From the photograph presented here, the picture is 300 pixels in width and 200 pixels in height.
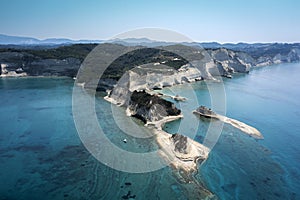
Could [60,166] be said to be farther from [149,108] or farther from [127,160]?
[149,108]

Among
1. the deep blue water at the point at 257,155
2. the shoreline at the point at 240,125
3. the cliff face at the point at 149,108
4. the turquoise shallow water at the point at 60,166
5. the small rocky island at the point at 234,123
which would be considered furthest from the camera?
the cliff face at the point at 149,108

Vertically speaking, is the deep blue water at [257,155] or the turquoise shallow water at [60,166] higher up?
the turquoise shallow water at [60,166]

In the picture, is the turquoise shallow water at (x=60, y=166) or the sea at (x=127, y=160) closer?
the turquoise shallow water at (x=60, y=166)

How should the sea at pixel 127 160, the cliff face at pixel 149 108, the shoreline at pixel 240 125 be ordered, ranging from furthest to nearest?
the cliff face at pixel 149 108
the shoreline at pixel 240 125
the sea at pixel 127 160

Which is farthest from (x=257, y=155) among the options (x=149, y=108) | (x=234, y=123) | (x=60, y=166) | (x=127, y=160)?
(x=60, y=166)

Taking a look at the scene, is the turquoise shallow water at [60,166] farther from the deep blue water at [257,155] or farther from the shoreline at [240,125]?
the shoreline at [240,125]

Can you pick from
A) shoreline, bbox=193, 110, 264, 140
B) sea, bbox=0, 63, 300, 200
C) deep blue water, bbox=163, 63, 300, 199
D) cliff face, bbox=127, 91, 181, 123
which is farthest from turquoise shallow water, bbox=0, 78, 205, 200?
shoreline, bbox=193, 110, 264, 140

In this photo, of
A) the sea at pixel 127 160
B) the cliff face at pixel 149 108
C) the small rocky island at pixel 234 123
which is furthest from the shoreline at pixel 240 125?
the cliff face at pixel 149 108

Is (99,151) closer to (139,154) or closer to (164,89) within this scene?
(139,154)

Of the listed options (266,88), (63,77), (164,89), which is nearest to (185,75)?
(164,89)

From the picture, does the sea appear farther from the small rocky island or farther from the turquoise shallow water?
the small rocky island
